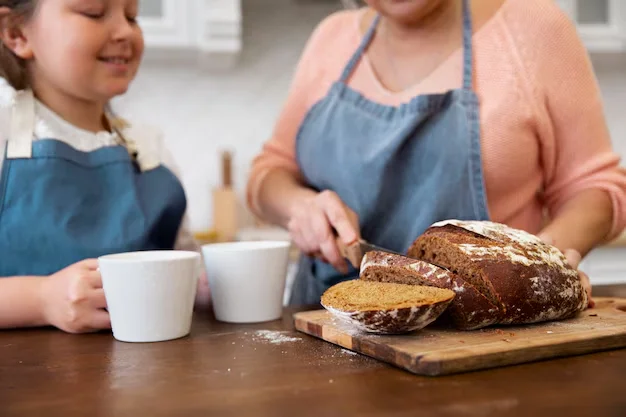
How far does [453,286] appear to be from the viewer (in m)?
0.77

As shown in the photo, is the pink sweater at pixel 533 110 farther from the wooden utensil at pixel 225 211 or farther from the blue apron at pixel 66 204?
the wooden utensil at pixel 225 211

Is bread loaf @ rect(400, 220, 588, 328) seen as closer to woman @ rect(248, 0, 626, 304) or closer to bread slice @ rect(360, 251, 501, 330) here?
bread slice @ rect(360, 251, 501, 330)

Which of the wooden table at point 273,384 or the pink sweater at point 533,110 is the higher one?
the pink sweater at point 533,110

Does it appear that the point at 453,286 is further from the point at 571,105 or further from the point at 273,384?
the point at 571,105

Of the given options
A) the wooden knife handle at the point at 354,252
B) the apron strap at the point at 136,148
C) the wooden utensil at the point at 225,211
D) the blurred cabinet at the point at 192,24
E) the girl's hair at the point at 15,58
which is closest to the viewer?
the wooden knife handle at the point at 354,252

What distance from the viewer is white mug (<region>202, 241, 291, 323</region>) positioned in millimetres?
916

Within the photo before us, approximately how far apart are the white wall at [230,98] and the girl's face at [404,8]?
1476 mm

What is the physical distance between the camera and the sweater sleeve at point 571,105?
1104mm

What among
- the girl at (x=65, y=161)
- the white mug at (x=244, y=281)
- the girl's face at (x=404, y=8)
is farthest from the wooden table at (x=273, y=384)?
the girl's face at (x=404, y=8)

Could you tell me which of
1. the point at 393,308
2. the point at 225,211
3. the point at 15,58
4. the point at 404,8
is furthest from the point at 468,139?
the point at 225,211

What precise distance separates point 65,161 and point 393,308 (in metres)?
0.60

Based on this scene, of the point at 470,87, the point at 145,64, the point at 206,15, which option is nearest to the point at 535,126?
the point at 470,87

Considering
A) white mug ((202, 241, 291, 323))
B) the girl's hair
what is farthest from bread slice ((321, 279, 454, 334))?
the girl's hair

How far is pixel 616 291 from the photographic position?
112cm
